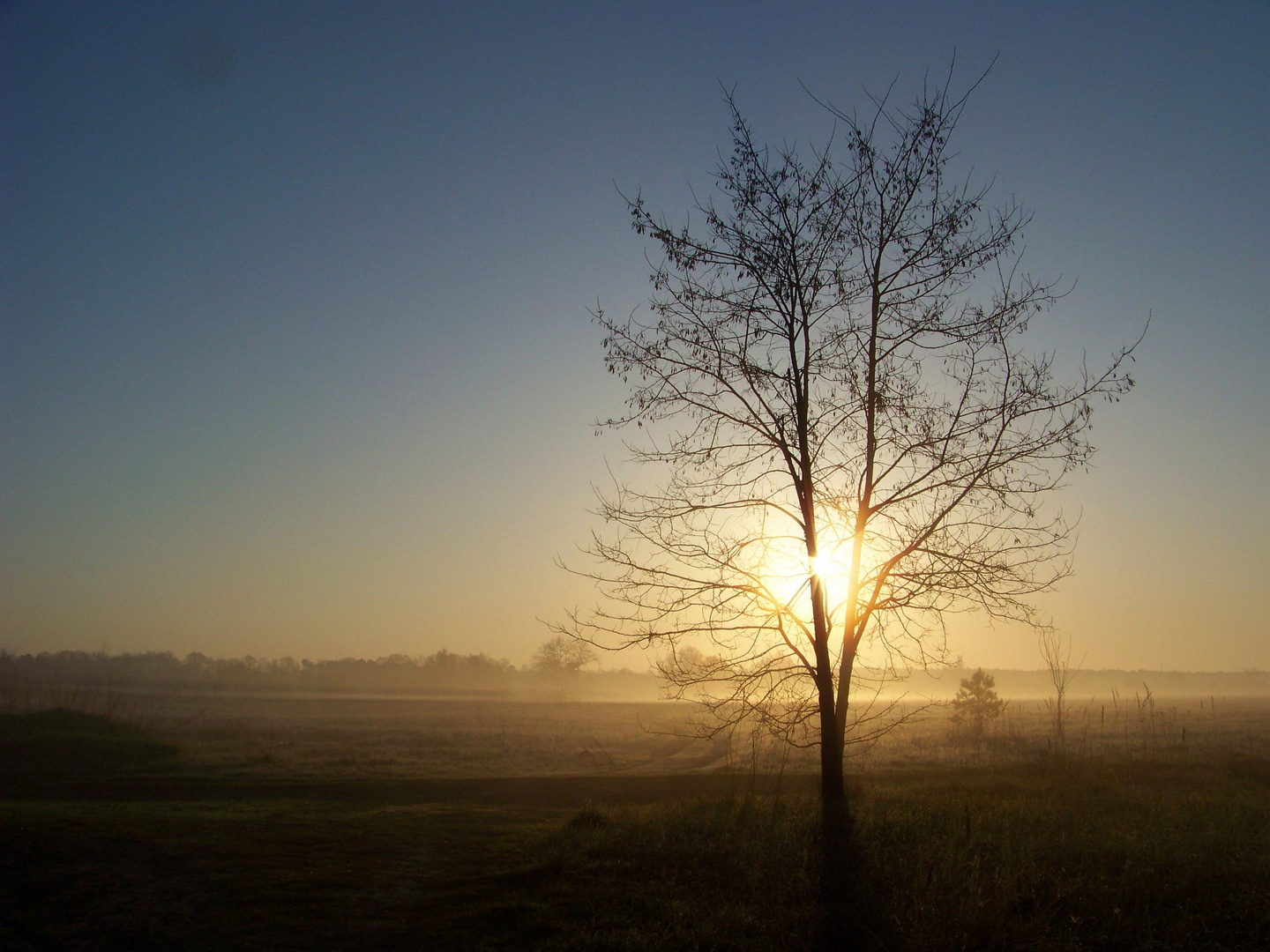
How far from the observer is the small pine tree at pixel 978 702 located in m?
40.5

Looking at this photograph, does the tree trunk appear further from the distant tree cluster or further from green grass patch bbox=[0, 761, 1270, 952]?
the distant tree cluster

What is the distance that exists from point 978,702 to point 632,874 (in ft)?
121

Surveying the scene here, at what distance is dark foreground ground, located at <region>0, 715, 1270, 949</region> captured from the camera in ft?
23.5

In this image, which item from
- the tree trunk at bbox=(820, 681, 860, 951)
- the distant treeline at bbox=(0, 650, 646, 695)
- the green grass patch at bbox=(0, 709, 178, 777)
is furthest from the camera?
the distant treeline at bbox=(0, 650, 646, 695)

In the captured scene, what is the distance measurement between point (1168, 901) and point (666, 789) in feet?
42.0

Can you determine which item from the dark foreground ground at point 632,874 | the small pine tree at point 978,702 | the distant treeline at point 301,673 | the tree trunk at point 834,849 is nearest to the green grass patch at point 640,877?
the dark foreground ground at point 632,874

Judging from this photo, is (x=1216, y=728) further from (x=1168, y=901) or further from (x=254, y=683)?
(x=254, y=683)

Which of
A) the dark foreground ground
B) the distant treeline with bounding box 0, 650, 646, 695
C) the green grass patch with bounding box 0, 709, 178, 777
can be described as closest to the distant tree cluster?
the distant treeline with bounding box 0, 650, 646, 695

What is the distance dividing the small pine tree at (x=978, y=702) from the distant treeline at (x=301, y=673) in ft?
271

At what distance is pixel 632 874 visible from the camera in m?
9.29

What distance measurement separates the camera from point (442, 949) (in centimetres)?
705

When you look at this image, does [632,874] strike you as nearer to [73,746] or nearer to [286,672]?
[73,746]

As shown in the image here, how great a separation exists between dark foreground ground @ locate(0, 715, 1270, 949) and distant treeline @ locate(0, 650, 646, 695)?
106 metres

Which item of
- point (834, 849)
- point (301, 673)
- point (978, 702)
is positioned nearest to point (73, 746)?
point (834, 849)
